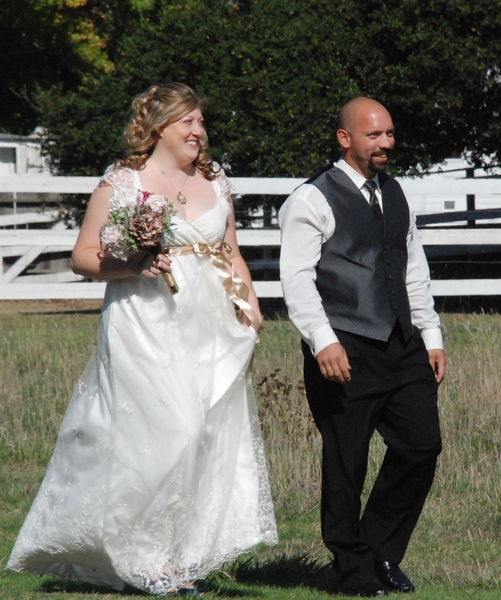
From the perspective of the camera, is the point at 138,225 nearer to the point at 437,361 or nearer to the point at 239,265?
the point at 239,265

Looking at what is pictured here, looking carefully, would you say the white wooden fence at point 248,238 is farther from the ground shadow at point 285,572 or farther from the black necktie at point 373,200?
the black necktie at point 373,200

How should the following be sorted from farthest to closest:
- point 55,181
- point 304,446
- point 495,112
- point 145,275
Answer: point 495,112 → point 55,181 → point 304,446 → point 145,275

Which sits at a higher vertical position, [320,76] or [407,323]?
[320,76]

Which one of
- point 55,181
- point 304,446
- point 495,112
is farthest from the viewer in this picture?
point 495,112

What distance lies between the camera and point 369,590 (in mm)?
4422

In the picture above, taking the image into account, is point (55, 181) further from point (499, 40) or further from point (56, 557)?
point (56, 557)

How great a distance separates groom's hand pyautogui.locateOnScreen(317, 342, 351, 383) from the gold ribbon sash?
56cm

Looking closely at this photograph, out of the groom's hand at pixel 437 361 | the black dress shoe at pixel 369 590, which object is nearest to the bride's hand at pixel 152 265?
the groom's hand at pixel 437 361

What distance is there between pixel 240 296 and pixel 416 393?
884mm

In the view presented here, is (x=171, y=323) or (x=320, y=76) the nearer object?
(x=171, y=323)

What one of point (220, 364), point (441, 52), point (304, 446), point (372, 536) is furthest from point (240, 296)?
point (441, 52)

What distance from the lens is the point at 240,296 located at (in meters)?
4.70

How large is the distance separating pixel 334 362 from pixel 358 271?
1.38 ft

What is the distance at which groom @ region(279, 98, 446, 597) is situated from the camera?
441 centimetres
